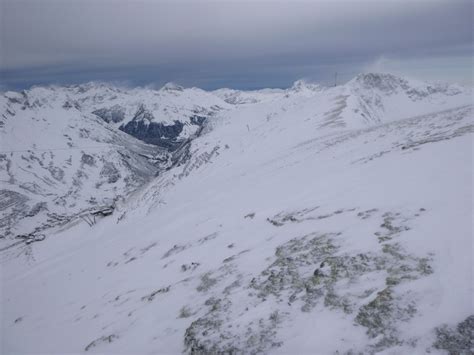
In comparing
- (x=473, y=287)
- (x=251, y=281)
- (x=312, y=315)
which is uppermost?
(x=473, y=287)

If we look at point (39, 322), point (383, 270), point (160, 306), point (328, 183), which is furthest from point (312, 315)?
point (39, 322)

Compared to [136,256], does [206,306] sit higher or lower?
higher

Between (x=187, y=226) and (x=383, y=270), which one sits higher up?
(x=383, y=270)

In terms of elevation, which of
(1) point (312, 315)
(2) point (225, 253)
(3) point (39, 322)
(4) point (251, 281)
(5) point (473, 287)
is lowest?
(3) point (39, 322)

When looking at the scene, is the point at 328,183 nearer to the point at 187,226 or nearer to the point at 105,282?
the point at 187,226

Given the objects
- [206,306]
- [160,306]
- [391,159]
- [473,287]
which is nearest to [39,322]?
[160,306]

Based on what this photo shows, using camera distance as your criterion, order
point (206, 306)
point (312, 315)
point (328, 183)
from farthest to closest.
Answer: point (328, 183) → point (206, 306) → point (312, 315)

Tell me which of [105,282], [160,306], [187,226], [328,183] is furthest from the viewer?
[187,226]

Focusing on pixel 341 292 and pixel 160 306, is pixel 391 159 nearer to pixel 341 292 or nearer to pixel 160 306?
pixel 341 292

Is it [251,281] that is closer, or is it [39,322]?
[251,281]
